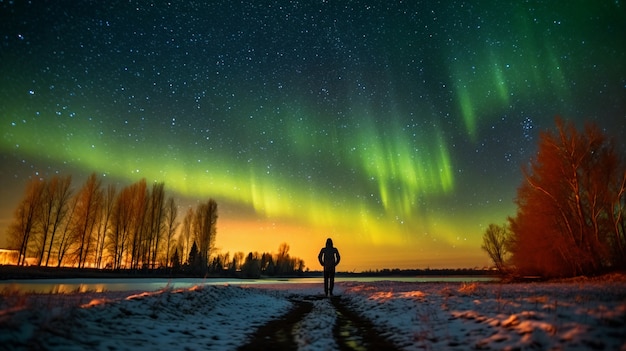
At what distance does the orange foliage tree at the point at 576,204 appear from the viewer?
21.9 m

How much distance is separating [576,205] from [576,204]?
49 cm

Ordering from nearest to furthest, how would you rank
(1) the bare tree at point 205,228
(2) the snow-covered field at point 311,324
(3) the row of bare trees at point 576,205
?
(2) the snow-covered field at point 311,324, (3) the row of bare trees at point 576,205, (1) the bare tree at point 205,228

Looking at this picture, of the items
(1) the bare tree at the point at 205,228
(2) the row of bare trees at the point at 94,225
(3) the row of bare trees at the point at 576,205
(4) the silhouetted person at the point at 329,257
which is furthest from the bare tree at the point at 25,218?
(3) the row of bare trees at the point at 576,205

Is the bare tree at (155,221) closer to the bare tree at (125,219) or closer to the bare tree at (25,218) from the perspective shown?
the bare tree at (125,219)

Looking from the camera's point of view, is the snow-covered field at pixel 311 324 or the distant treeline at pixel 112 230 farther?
the distant treeline at pixel 112 230

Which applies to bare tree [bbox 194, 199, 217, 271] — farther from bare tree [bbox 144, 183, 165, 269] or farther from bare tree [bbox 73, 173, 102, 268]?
bare tree [bbox 73, 173, 102, 268]

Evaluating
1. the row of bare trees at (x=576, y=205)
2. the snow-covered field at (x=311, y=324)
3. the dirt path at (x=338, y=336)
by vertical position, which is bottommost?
the dirt path at (x=338, y=336)

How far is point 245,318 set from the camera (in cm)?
941

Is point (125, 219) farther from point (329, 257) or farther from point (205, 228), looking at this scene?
point (329, 257)

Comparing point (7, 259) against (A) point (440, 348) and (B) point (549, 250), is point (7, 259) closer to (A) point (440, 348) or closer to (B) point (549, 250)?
(A) point (440, 348)

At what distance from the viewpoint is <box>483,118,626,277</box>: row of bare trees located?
2184 centimetres

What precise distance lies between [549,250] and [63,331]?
104 feet

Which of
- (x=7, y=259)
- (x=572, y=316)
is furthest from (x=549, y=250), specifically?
(x=7, y=259)

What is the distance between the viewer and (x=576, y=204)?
23.4 metres
